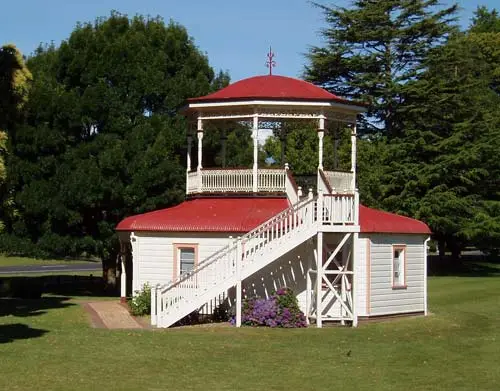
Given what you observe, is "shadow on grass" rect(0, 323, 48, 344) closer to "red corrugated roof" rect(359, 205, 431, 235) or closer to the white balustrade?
the white balustrade

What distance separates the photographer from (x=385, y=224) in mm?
29891

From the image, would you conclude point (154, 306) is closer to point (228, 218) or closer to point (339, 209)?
point (228, 218)

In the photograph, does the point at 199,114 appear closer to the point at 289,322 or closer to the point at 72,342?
the point at 289,322

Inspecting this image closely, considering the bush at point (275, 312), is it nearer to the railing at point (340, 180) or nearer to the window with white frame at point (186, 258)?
the window with white frame at point (186, 258)

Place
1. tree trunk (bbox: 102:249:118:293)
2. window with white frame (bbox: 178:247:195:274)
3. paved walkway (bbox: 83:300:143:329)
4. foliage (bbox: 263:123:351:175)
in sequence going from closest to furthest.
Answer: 1. paved walkway (bbox: 83:300:143:329)
2. window with white frame (bbox: 178:247:195:274)
3. tree trunk (bbox: 102:249:118:293)
4. foliage (bbox: 263:123:351:175)

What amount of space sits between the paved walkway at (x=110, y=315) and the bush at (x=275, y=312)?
318 cm

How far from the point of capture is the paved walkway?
2689 centimetres

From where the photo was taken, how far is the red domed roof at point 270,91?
30.8m

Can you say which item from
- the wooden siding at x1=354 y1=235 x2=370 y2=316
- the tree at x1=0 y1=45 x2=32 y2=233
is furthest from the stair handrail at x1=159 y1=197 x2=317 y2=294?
the tree at x1=0 y1=45 x2=32 y2=233

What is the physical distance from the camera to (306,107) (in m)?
31.0

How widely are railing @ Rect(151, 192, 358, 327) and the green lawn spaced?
1096 mm

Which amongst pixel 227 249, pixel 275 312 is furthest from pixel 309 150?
pixel 275 312

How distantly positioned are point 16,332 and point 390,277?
39.0ft

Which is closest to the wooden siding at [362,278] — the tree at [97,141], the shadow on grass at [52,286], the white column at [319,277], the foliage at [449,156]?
the white column at [319,277]
